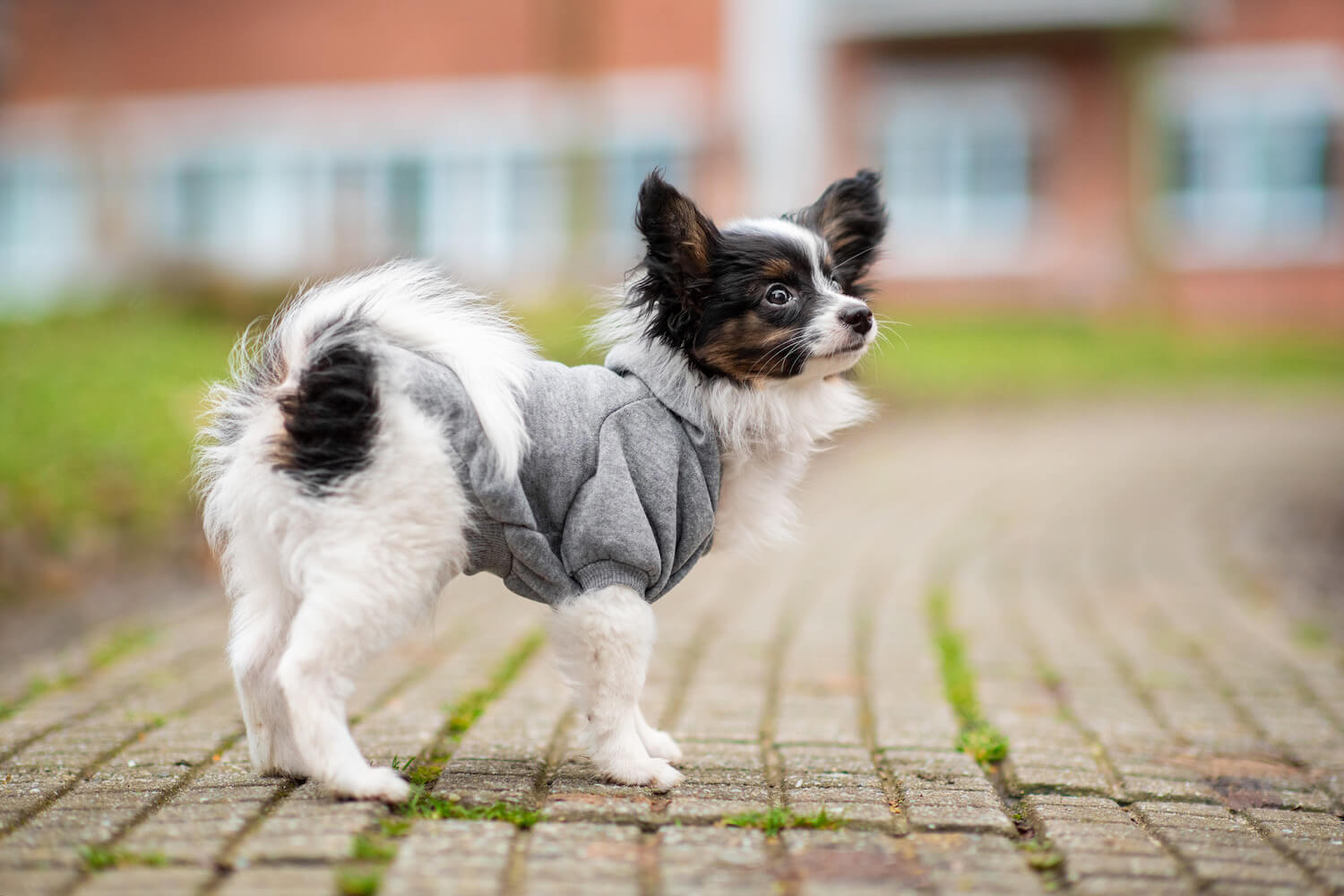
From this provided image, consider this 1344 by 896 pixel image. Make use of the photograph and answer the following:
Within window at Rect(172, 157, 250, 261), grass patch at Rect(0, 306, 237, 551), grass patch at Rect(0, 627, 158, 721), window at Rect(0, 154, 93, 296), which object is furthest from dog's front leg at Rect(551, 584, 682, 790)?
window at Rect(0, 154, 93, 296)

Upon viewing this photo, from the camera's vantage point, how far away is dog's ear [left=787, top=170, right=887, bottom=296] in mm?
3904

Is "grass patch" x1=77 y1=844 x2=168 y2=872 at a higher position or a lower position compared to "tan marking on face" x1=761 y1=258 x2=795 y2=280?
lower

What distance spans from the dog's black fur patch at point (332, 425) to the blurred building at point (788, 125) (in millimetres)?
16127

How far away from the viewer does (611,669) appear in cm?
336

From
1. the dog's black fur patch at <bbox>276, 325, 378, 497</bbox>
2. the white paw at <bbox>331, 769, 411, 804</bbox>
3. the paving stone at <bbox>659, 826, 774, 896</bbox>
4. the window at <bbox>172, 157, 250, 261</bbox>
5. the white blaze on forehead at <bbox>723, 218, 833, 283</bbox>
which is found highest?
the window at <bbox>172, 157, 250, 261</bbox>

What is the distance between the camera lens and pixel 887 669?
518cm

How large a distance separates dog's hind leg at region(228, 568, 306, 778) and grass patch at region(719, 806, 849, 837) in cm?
121

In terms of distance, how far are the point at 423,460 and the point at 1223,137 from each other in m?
21.9

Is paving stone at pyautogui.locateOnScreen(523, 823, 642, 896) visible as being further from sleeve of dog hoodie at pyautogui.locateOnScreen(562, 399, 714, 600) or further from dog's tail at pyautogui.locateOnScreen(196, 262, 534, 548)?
dog's tail at pyautogui.locateOnScreen(196, 262, 534, 548)

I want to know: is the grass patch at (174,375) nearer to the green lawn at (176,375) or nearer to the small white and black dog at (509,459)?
the green lawn at (176,375)

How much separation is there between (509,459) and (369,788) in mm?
905

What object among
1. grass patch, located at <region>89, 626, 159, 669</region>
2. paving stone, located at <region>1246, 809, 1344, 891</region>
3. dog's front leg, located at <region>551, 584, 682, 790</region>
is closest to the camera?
paving stone, located at <region>1246, 809, 1344, 891</region>

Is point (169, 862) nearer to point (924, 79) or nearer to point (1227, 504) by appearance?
point (1227, 504)

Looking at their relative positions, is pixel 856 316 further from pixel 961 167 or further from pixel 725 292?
pixel 961 167
